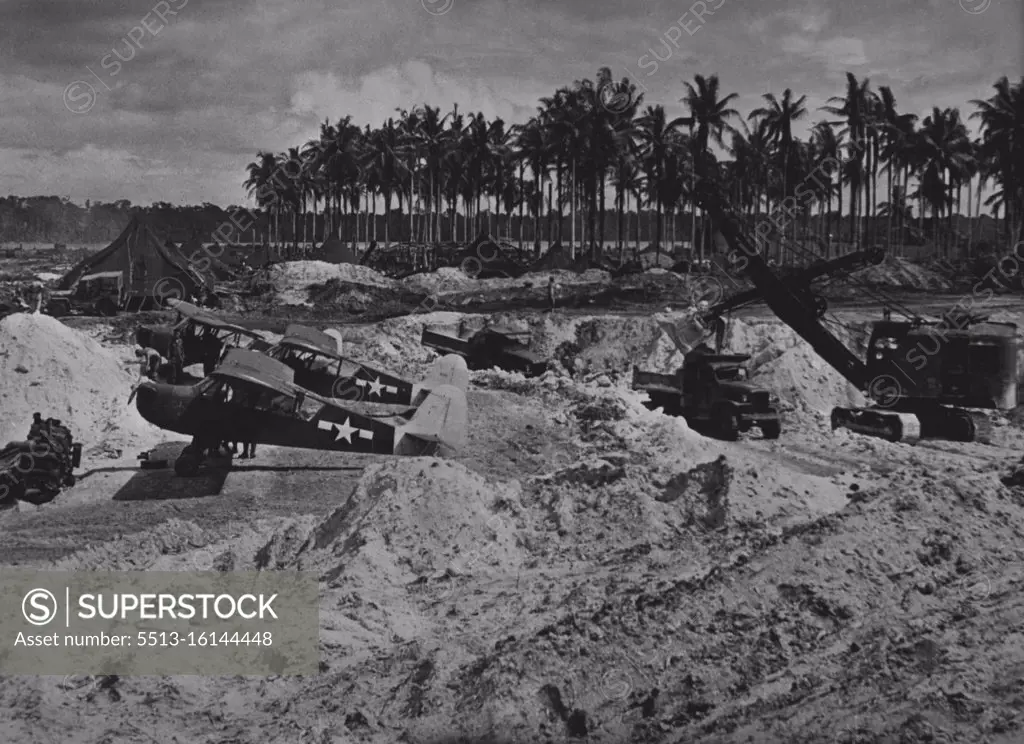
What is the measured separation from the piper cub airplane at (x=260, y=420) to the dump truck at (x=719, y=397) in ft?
23.0

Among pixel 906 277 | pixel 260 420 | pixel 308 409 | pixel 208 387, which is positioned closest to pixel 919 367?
pixel 308 409

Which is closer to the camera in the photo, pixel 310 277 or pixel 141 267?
pixel 141 267

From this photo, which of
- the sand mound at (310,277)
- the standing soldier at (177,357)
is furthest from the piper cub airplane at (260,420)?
the sand mound at (310,277)

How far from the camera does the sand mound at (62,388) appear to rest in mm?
16062

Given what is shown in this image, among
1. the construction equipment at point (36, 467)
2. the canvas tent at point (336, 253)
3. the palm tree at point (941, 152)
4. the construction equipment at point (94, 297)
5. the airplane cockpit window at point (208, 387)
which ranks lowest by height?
the construction equipment at point (36, 467)

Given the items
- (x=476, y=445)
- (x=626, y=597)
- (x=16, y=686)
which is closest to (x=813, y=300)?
→ (x=476, y=445)

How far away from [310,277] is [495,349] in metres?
29.0

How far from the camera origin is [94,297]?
3744cm

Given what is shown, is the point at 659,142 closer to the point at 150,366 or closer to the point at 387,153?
the point at 387,153

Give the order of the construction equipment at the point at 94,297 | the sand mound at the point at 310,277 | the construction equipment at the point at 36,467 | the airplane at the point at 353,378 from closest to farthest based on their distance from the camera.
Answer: the construction equipment at the point at 36,467
the airplane at the point at 353,378
the construction equipment at the point at 94,297
the sand mound at the point at 310,277

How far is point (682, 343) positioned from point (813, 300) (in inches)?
206

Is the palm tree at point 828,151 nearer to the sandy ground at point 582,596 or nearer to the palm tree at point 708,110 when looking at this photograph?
the palm tree at point 708,110

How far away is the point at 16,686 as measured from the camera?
6629 millimetres

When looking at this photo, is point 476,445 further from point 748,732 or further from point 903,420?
point 748,732
